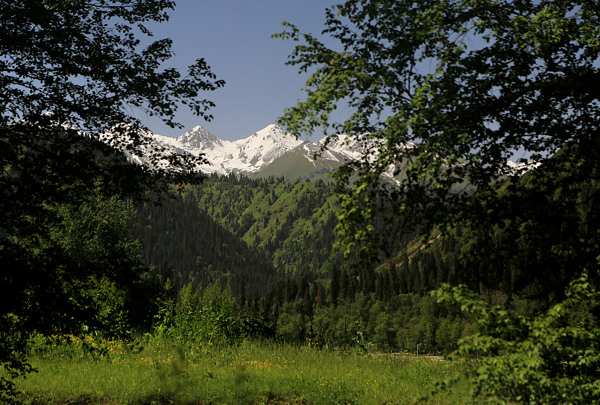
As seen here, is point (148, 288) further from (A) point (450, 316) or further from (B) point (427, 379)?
(A) point (450, 316)

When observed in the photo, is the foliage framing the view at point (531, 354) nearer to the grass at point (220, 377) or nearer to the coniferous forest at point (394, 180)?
the coniferous forest at point (394, 180)

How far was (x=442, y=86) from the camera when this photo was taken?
5879 mm

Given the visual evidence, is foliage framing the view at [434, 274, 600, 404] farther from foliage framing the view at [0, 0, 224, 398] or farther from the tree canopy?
foliage framing the view at [0, 0, 224, 398]

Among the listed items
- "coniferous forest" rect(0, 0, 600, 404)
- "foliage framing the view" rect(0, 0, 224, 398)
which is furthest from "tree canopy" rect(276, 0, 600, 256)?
"foliage framing the view" rect(0, 0, 224, 398)

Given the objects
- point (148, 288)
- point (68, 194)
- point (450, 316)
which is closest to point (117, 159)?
point (68, 194)

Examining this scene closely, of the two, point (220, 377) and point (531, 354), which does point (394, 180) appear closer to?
point (531, 354)

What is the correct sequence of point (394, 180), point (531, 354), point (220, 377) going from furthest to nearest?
point (220, 377), point (394, 180), point (531, 354)

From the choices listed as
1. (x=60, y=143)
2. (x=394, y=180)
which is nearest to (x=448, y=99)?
(x=394, y=180)

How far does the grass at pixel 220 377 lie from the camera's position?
1002 cm

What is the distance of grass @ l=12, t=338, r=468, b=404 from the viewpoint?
1002 centimetres

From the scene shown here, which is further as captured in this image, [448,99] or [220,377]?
[220,377]

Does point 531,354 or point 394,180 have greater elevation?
point 394,180

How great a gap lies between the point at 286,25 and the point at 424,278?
418ft

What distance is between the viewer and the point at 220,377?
37.9 feet
